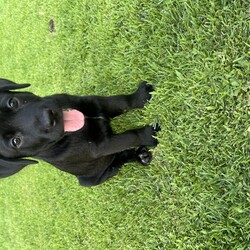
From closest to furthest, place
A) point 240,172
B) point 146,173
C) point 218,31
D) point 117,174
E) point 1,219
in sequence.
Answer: point 240,172 < point 218,31 < point 146,173 < point 117,174 < point 1,219

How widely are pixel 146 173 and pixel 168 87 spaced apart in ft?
3.05

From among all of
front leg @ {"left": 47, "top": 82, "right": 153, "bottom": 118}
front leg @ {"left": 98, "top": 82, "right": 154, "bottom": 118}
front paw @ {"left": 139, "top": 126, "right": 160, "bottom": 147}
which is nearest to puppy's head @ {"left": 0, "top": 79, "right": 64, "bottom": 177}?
front leg @ {"left": 47, "top": 82, "right": 153, "bottom": 118}

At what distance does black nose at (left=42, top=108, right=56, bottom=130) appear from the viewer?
2975 mm

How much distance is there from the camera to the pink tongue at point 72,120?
3.34 m

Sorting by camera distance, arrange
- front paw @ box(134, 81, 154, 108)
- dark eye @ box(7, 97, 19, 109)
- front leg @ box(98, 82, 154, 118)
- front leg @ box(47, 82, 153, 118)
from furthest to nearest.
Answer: front paw @ box(134, 81, 154, 108) < front leg @ box(98, 82, 154, 118) < front leg @ box(47, 82, 153, 118) < dark eye @ box(7, 97, 19, 109)

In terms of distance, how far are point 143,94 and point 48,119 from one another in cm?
130

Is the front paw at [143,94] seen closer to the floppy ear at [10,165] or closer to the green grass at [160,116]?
the green grass at [160,116]

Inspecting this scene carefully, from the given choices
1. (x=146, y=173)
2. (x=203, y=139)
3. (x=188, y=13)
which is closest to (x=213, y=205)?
(x=203, y=139)

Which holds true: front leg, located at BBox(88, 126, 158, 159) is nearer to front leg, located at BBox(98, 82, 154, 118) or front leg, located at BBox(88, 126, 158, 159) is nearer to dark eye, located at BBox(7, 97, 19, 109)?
front leg, located at BBox(98, 82, 154, 118)

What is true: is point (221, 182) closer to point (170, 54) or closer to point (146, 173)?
point (146, 173)

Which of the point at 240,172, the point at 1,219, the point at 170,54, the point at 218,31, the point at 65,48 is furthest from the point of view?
the point at 1,219

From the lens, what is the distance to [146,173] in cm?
409

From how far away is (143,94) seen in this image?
400cm

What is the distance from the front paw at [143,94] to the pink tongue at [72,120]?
787 mm
